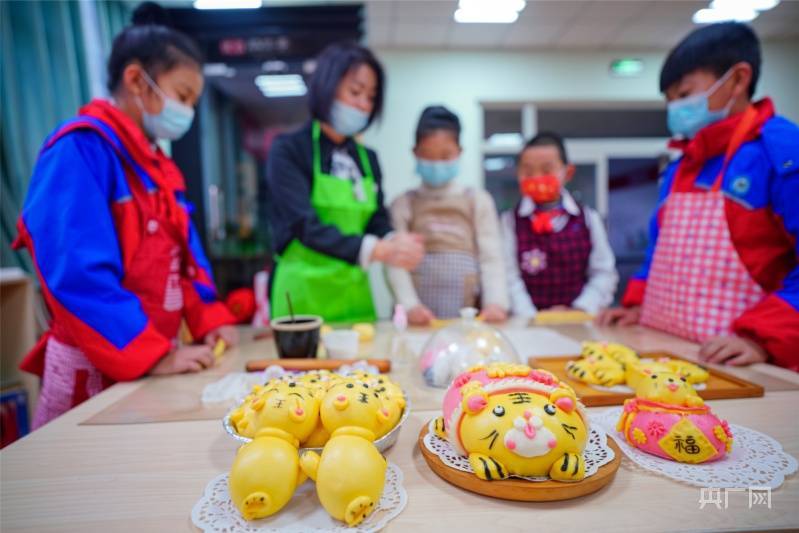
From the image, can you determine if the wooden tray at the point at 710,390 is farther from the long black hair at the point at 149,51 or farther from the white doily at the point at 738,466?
the long black hair at the point at 149,51

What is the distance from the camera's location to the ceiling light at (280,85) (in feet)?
14.6

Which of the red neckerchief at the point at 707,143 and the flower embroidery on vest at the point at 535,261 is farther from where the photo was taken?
the flower embroidery on vest at the point at 535,261

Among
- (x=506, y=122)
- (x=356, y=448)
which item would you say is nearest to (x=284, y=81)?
(x=506, y=122)

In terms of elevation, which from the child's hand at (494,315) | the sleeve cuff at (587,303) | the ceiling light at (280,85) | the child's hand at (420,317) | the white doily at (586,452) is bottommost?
the sleeve cuff at (587,303)

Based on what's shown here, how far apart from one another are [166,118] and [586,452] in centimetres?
122

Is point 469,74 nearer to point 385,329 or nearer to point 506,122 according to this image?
point 506,122

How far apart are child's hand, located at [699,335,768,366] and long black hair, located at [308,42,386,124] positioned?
1.28 m

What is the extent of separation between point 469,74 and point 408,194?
2789 millimetres

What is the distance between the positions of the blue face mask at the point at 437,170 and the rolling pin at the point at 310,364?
1028 millimetres

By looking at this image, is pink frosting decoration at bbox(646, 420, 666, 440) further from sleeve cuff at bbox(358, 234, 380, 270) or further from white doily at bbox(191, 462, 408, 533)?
sleeve cuff at bbox(358, 234, 380, 270)

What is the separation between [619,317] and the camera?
1.45m

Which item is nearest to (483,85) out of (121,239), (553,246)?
(553,246)

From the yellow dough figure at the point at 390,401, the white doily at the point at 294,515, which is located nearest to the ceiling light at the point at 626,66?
the yellow dough figure at the point at 390,401

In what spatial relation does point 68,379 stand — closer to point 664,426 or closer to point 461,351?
point 461,351
